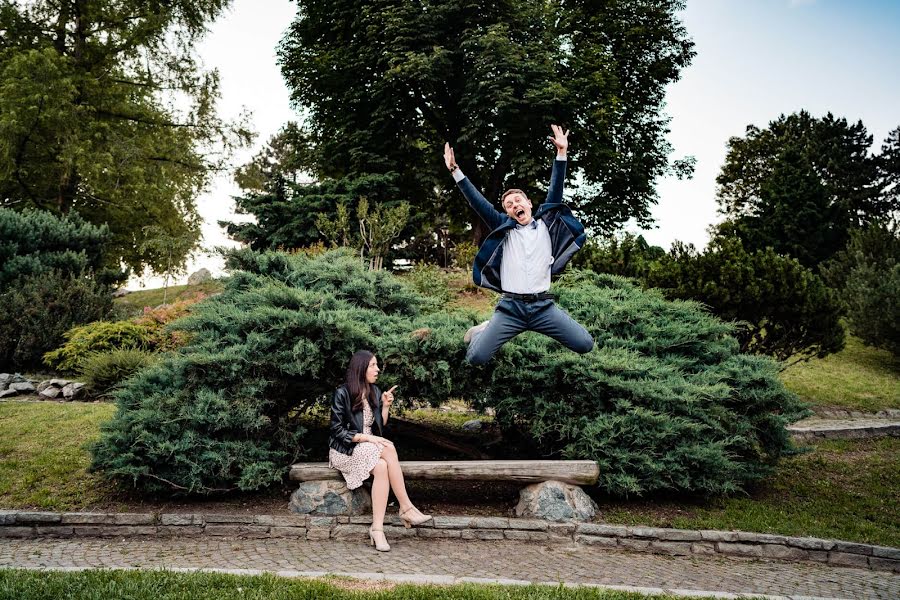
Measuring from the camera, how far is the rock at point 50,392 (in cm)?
1062

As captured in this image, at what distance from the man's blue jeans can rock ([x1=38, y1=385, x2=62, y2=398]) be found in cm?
821

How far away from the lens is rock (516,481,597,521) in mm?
6156

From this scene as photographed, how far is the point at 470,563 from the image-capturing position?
5195 mm

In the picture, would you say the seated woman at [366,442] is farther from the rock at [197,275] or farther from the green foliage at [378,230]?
the rock at [197,275]

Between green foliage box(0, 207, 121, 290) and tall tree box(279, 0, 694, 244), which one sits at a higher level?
tall tree box(279, 0, 694, 244)

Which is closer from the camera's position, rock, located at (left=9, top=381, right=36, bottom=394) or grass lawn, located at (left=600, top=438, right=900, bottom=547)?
grass lawn, located at (left=600, top=438, right=900, bottom=547)

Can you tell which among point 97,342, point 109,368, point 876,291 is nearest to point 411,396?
point 109,368

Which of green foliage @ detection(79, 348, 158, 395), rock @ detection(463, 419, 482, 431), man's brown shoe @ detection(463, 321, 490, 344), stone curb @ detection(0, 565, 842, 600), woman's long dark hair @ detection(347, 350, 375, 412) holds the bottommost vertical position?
stone curb @ detection(0, 565, 842, 600)

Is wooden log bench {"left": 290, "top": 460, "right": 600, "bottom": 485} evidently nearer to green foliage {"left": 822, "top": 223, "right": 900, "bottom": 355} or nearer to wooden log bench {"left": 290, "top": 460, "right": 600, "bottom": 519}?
wooden log bench {"left": 290, "top": 460, "right": 600, "bottom": 519}

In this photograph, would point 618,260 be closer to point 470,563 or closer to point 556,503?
point 556,503

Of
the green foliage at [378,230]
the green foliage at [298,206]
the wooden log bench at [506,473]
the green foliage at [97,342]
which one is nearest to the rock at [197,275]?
the green foliage at [298,206]

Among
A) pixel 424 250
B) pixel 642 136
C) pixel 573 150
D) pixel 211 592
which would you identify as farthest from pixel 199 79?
pixel 211 592

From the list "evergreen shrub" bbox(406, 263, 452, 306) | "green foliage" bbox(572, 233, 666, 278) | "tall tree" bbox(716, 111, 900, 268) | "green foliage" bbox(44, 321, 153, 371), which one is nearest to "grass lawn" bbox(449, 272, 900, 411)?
"evergreen shrub" bbox(406, 263, 452, 306)

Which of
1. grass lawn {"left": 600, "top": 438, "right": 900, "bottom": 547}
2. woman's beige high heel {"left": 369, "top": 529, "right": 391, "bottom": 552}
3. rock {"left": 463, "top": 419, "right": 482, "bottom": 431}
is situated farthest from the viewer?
rock {"left": 463, "top": 419, "right": 482, "bottom": 431}
